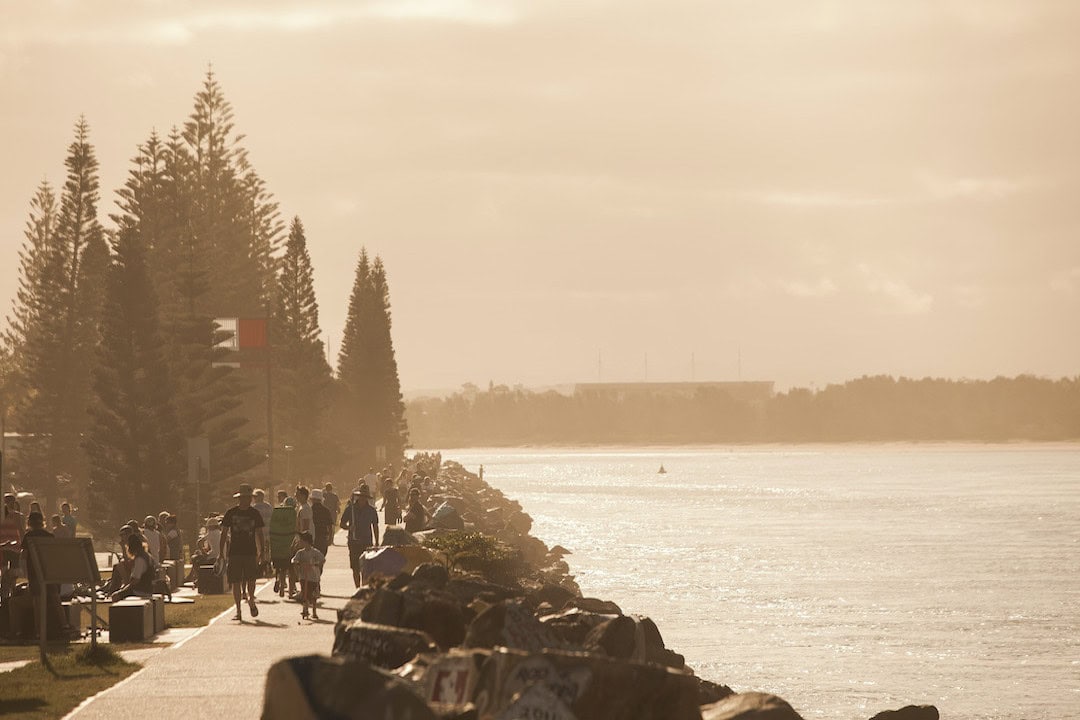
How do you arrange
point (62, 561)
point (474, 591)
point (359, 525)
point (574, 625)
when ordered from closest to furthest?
point (574, 625), point (474, 591), point (62, 561), point (359, 525)

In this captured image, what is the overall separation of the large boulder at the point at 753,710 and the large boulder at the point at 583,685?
5.69 feet

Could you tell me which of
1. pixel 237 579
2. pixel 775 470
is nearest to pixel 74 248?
pixel 237 579

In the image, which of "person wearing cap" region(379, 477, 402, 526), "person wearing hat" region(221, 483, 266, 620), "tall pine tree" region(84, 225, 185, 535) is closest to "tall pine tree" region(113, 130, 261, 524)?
"tall pine tree" region(84, 225, 185, 535)

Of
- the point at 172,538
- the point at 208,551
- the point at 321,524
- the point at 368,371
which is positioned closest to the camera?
the point at 321,524

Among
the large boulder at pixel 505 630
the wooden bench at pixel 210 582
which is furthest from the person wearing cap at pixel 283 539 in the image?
the large boulder at pixel 505 630

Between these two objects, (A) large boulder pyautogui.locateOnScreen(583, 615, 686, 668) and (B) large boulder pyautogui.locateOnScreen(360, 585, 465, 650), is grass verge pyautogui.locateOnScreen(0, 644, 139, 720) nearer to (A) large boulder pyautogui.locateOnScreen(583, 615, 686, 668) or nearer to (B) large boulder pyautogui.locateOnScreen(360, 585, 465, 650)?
(B) large boulder pyautogui.locateOnScreen(360, 585, 465, 650)

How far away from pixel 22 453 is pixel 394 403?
41191mm

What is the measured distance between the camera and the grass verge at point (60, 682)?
1252 centimetres

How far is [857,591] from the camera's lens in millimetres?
44656

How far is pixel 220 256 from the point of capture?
246 feet

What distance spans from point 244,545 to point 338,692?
471 inches

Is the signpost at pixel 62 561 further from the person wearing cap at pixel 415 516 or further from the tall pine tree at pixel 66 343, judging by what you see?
the tall pine tree at pixel 66 343

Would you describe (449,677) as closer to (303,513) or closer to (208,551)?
(303,513)

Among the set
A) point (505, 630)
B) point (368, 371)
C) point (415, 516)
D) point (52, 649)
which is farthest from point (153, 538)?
point (368, 371)
